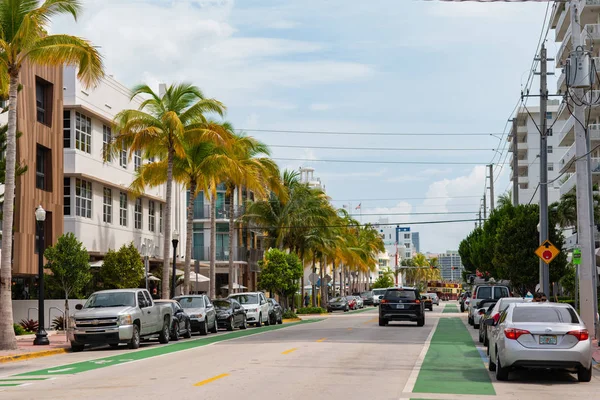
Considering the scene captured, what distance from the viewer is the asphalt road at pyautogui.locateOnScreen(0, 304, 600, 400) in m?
13.9

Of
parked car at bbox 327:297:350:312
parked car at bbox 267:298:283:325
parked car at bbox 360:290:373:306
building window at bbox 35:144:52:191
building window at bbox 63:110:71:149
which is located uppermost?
building window at bbox 63:110:71:149

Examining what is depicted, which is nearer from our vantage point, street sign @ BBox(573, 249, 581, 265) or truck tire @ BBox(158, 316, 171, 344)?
street sign @ BBox(573, 249, 581, 265)

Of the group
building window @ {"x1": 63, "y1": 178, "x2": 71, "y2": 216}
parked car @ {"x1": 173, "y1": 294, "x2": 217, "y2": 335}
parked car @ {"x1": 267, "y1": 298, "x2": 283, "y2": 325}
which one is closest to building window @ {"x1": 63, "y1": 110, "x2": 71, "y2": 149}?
building window @ {"x1": 63, "y1": 178, "x2": 71, "y2": 216}

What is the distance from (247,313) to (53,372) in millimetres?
23040

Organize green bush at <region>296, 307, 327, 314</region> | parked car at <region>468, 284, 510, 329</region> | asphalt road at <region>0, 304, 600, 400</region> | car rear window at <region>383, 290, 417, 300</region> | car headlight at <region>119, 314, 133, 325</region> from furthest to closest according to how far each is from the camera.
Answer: green bush at <region>296, 307, 327, 314</region>, parked car at <region>468, 284, 510, 329</region>, car rear window at <region>383, 290, 417, 300</region>, car headlight at <region>119, 314, 133, 325</region>, asphalt road at <region>0, 304, 600, 400</region>

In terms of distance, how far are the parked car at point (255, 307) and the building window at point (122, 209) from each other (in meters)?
8.95

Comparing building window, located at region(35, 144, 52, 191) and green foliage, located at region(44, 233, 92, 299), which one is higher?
building window, located at region(35, 144, 52, 191)

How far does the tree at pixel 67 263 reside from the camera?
33469mm

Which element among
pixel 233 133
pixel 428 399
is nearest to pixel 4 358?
pixel 428 399

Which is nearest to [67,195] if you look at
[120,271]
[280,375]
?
[120,271]

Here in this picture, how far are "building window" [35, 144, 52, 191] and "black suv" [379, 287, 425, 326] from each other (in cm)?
1574

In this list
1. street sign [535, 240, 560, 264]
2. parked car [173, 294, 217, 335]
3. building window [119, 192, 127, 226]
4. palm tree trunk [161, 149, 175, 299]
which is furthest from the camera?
building window [119, 192, 127, 226]

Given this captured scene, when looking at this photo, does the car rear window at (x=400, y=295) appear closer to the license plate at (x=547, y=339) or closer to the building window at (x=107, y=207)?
the building window at (x=107, y=207)

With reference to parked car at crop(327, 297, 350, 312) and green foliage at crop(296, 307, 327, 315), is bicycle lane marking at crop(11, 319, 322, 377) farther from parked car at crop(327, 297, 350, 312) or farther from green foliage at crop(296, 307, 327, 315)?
parked car at crop(327, 297, 350, 312)
